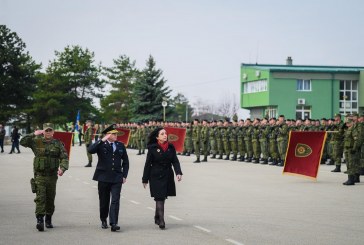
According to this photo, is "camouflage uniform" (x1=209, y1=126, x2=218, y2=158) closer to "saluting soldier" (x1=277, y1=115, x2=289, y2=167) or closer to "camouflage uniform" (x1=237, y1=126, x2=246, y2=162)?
"camouflage uniform" (x1=237, y1=126, x2=246, y2=162)

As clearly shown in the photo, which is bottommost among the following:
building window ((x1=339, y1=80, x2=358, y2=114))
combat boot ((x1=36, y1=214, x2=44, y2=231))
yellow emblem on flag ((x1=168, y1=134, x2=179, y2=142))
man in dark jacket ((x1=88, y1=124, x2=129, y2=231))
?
combat boot ((x1=36, y1=214, x2=44, y2=231))

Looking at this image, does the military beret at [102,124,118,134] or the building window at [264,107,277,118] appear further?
the building window at [264,107,277,118]

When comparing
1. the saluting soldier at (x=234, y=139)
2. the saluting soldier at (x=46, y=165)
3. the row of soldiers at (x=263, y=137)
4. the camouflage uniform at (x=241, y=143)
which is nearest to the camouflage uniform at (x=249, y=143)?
the row of soldiers at (x=263, y=137)

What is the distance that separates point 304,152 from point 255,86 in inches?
2182

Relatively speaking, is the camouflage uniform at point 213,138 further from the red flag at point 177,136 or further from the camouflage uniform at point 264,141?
the camouflage uniform at point 264,141

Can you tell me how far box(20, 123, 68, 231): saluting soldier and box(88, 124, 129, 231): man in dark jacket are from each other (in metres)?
0.57

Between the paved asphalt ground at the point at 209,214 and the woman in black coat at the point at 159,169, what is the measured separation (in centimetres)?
55

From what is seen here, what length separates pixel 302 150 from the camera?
68.6 feet

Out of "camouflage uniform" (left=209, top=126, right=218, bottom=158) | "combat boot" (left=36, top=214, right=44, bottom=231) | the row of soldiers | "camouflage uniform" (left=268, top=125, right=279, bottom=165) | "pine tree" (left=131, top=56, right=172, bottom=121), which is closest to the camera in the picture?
"combat boot" (left=36, top=214, right=44, bottom=231)

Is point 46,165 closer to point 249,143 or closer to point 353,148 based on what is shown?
point 353,148

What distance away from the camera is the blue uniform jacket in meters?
10.9

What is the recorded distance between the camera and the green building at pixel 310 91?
70.9m

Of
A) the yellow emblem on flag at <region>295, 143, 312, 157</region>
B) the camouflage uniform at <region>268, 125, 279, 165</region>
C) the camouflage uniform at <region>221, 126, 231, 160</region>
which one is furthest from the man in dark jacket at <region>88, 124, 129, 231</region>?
the camouflage uniform at <region>221, 126, 231, 160</region>

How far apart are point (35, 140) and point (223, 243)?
3661 mm
